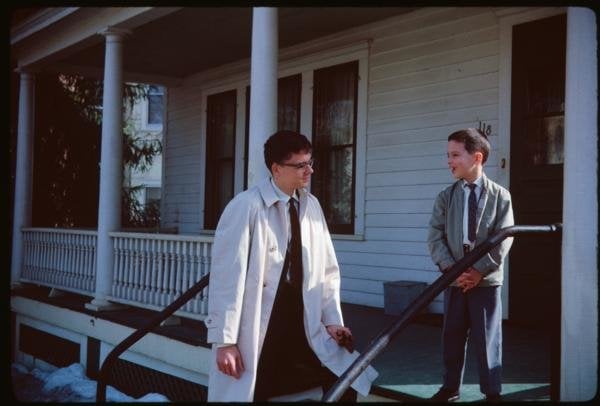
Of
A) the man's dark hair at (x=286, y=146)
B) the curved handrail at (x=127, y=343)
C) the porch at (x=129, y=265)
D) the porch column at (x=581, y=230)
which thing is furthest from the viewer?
the porch at (x=129, y=265)

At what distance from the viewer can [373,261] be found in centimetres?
824

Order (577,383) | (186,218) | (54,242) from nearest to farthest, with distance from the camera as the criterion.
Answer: (577,383)
(54,242)
(186,218)

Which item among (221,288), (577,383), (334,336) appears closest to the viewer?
(221,288)

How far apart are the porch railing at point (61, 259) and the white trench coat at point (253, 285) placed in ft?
20.5

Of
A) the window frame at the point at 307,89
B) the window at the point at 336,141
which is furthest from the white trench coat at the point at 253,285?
the window at the point at 336,141

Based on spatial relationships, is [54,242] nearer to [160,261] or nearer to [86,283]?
[86,283]

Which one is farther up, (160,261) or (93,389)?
(160,261)

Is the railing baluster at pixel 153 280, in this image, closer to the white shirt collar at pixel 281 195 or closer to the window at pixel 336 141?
the window at pixel 336 141

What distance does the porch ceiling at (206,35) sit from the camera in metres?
7.96

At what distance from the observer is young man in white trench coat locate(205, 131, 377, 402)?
3000 mm

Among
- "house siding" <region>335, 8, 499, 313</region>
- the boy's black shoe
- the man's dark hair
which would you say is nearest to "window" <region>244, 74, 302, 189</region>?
"house siding" <region>335, 8, 499, 313</region>

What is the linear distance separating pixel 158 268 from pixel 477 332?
4634 millimetres

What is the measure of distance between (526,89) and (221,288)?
15.4 feet

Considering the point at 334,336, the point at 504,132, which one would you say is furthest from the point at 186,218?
the point at 334,336
